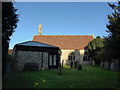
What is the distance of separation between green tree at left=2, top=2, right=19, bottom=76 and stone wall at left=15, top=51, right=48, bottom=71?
7673mm

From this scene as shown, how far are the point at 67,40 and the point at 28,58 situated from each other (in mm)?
21378

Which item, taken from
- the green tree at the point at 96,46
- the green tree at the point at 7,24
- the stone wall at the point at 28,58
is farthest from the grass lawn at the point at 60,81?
the green tree at the point at 96,46

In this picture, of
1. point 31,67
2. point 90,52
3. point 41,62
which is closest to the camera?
point 31,67

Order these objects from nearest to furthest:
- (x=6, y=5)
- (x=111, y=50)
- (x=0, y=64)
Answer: (x=0, y=64) < (x=6, y=5) < (x=111, y=50)

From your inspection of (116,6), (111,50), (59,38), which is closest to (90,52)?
(59,38)

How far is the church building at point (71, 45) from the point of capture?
39625 millimetres

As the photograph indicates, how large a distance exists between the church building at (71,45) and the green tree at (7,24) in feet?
86.5

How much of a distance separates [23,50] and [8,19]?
927cm

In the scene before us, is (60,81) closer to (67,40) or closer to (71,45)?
(71,45)

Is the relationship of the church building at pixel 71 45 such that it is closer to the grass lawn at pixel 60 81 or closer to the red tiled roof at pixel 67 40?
the red tiled roof at pixel 67 40

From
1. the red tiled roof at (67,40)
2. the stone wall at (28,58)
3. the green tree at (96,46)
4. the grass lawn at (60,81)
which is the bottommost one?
the grass lawn at (60,81)

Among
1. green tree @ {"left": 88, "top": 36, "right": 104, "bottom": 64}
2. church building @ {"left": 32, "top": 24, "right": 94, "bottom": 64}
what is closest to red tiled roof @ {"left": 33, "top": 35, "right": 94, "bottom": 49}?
church building @ {"left": 32, "top": 24, "right": 94, "bottom": 64}

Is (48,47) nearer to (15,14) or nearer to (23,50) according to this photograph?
(23,50)

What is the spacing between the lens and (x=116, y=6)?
56.3 ft
